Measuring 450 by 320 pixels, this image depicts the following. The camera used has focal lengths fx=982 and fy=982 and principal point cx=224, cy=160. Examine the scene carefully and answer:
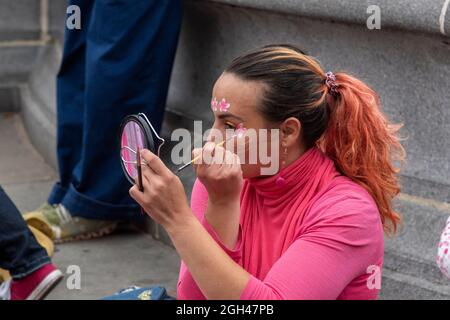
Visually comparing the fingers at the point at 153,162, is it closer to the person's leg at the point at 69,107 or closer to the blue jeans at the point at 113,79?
the blue jeans at the point at 113,79

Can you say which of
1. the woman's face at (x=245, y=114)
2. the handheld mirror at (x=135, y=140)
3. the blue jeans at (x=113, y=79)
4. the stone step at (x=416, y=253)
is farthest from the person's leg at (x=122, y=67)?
the handheld mirror at (x=135, y=140)

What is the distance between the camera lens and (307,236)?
211cm

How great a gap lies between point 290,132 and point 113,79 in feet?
5.72

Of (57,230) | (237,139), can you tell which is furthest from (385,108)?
(57,230)

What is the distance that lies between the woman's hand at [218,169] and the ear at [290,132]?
25 centimetres

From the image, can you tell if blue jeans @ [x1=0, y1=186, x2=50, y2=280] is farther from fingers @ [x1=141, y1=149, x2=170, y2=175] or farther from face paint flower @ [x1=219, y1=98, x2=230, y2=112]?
fingers @ [x1=141, y1=149, x2=170, y2=175]

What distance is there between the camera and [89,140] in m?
4.02

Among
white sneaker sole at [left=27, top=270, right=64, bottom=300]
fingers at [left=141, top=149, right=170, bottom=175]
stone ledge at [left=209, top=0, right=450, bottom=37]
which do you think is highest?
stone ledge at [left=209, top=0, right=450, bottom=37]

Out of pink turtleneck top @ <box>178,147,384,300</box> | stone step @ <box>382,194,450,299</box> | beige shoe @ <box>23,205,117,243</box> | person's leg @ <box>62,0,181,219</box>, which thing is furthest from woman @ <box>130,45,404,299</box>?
beige shoe @ <box>23,205,117,243</box>

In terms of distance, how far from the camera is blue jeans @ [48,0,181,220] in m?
3.84

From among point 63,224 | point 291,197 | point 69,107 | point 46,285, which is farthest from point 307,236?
point 69,107

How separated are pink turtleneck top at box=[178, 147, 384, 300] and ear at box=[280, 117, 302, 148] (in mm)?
54

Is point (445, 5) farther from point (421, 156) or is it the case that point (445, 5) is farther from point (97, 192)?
point (97, 192)

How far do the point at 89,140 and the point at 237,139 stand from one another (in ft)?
6.38
